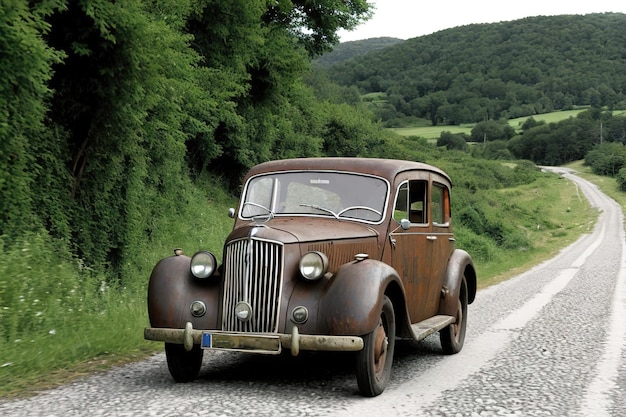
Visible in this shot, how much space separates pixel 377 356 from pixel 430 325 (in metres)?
1.26

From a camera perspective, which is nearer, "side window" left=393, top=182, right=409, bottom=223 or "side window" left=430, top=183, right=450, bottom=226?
"side window" left=393, top=182, right=409, bottom=223

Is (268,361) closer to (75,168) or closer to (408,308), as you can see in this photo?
(408,308)

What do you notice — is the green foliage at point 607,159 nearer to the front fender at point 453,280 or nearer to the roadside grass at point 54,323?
the front fender at point 453,280

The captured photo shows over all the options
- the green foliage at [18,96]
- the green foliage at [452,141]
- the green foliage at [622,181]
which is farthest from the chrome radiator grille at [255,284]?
the green foliage at [452,141]

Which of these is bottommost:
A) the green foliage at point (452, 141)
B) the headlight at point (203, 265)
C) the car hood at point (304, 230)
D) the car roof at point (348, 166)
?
the headlight at point (203, 265)

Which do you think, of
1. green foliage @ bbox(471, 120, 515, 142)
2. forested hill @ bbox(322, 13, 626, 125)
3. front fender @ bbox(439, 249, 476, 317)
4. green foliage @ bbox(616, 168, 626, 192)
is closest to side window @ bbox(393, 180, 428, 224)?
front fender @ bbox(439, 249, 476, 317)

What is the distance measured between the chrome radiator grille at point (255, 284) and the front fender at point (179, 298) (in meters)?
0.17

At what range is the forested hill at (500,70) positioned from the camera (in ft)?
449

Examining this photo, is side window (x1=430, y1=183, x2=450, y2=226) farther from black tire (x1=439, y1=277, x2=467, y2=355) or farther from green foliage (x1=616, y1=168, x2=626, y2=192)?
green foliage (x1=616, y1=168, x2=626, y2=192)

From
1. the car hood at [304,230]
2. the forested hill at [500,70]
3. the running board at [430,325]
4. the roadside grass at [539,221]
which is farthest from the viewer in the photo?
the forested hill at [500,70]

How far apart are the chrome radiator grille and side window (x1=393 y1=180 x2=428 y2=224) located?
166 cm

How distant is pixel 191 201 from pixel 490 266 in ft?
34.5

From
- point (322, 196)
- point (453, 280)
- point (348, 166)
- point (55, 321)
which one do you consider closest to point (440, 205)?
point (453, 280)

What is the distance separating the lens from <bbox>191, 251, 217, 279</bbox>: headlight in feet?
17.9
